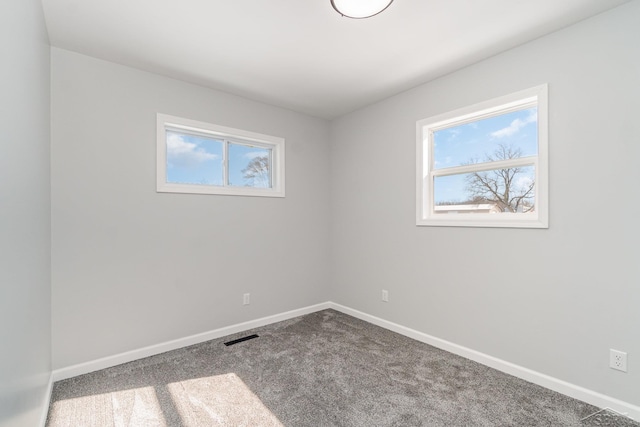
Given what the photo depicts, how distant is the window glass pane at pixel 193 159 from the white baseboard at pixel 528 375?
253 centimetres

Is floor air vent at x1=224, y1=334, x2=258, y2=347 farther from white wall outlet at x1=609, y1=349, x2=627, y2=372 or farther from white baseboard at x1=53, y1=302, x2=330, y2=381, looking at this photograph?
white wall outlet at x1=609, y1=349, x2=627, y2=372

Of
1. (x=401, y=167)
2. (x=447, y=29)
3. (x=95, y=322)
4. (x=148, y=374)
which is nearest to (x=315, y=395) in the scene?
(x=148, y=374)

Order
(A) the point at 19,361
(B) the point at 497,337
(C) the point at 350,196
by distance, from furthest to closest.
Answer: (C) the point at 350,196, (B) the point at 497,337, (A) the point at 19,361

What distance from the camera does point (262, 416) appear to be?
1864 millimetres

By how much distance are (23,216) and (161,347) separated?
1.85 metres

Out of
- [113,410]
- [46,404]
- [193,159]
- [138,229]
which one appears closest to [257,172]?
[193,159]

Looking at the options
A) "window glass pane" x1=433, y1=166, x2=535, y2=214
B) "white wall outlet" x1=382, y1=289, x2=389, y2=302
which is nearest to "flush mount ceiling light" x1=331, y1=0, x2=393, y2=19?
"window glass pane" x1=433, y1=166, x2=535, y2=214

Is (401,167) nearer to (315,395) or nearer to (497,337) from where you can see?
(497,337)

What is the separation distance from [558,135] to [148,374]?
360cm

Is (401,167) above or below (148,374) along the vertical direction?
above

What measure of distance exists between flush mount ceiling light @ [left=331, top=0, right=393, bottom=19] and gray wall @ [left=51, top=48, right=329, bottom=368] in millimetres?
1763

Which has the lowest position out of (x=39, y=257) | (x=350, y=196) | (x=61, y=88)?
(x=39, y=257)

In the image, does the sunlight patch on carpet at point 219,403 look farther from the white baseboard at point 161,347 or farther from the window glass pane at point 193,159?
the window glass pane at point 193,159

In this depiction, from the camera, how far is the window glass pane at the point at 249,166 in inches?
131
